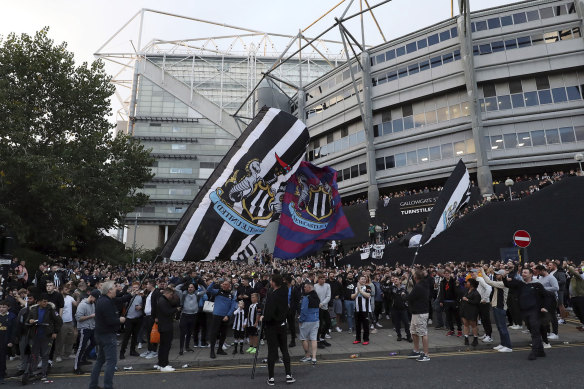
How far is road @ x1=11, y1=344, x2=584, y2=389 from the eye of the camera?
6.07 metres

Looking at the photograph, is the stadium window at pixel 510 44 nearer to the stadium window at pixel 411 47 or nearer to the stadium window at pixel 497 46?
the stadium window at pixel 497 46

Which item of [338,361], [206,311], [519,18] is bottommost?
[338,361]

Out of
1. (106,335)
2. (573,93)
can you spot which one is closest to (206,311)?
(106,335)

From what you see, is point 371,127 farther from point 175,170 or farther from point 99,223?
point 175,170

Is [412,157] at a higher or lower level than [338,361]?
higher

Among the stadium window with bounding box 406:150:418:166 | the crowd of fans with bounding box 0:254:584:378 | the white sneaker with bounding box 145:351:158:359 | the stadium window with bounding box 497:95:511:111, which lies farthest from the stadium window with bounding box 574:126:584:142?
the white sneaker with bounding box 145:351:158:359

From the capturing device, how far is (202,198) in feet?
21.0

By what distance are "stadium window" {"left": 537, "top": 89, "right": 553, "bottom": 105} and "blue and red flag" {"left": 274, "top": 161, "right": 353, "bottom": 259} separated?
30516 mm

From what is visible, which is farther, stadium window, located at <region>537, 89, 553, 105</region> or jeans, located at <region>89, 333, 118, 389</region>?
stadium window, located at <region>537, 89, 553, 105</region>

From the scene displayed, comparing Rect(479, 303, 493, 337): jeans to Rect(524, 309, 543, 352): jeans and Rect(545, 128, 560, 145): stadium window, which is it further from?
Rect(545, 128, 560, 145): stadium window

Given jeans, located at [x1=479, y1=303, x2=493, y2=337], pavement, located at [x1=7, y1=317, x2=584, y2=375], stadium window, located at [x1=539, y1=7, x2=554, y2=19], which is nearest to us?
pavement, located at [x1=7, y1=317, x2=584, y2=375]

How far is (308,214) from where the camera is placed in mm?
9211

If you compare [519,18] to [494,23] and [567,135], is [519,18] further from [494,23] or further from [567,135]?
[567,135]

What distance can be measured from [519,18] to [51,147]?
39.9 meters
